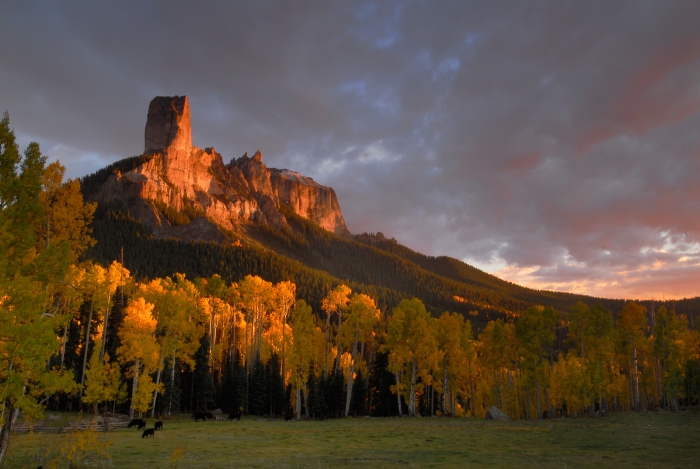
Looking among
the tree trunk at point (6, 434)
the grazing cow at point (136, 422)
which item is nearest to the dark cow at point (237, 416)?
the grazing cow at point (136, 422)

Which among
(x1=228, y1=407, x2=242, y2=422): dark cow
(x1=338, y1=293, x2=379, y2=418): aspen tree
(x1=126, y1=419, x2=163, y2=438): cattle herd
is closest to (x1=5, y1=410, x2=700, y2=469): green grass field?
(x1=126, y1=419, x2=163, y2=438): cattle herd

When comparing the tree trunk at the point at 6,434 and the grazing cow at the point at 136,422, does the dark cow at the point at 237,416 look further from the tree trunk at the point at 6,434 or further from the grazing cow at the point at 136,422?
the tree trunk at the point at 6,434

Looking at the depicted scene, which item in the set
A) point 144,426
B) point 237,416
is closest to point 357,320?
point 237,416

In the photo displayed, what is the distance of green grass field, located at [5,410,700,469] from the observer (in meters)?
19.3

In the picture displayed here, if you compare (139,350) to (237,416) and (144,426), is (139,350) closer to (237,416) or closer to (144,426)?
(144,426)

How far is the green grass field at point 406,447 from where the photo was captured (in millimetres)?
19266

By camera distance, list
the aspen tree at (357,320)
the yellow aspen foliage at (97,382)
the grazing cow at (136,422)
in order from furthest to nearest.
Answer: the aspen tree at (357,320)
the yellow aspen foliage at (97,382)
the grazing cow at (136,422)

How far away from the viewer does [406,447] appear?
83.0 feet

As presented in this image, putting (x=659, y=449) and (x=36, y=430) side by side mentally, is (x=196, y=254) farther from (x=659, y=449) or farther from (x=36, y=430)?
(x=659, y=449)

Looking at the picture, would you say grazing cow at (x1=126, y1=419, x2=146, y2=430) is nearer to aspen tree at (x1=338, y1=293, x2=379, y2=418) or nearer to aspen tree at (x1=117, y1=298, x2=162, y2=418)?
aspen tree at (x1=117, y1=298, x2=162, y2=418)

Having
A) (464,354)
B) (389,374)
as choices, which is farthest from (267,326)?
(464,354)

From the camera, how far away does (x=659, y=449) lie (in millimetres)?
23156

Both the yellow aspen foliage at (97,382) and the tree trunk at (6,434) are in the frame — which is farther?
the yellow aspen foliage at (97,382)

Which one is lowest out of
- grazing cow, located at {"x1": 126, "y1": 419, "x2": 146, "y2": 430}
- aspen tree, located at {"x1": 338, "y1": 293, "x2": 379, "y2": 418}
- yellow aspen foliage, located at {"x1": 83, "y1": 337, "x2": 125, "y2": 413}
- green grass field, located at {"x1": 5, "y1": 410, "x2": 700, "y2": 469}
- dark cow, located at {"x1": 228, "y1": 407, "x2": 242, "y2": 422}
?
dark cow, located at {"x1": 228, "y1": 407, "x2": 242, "y2": 422}
